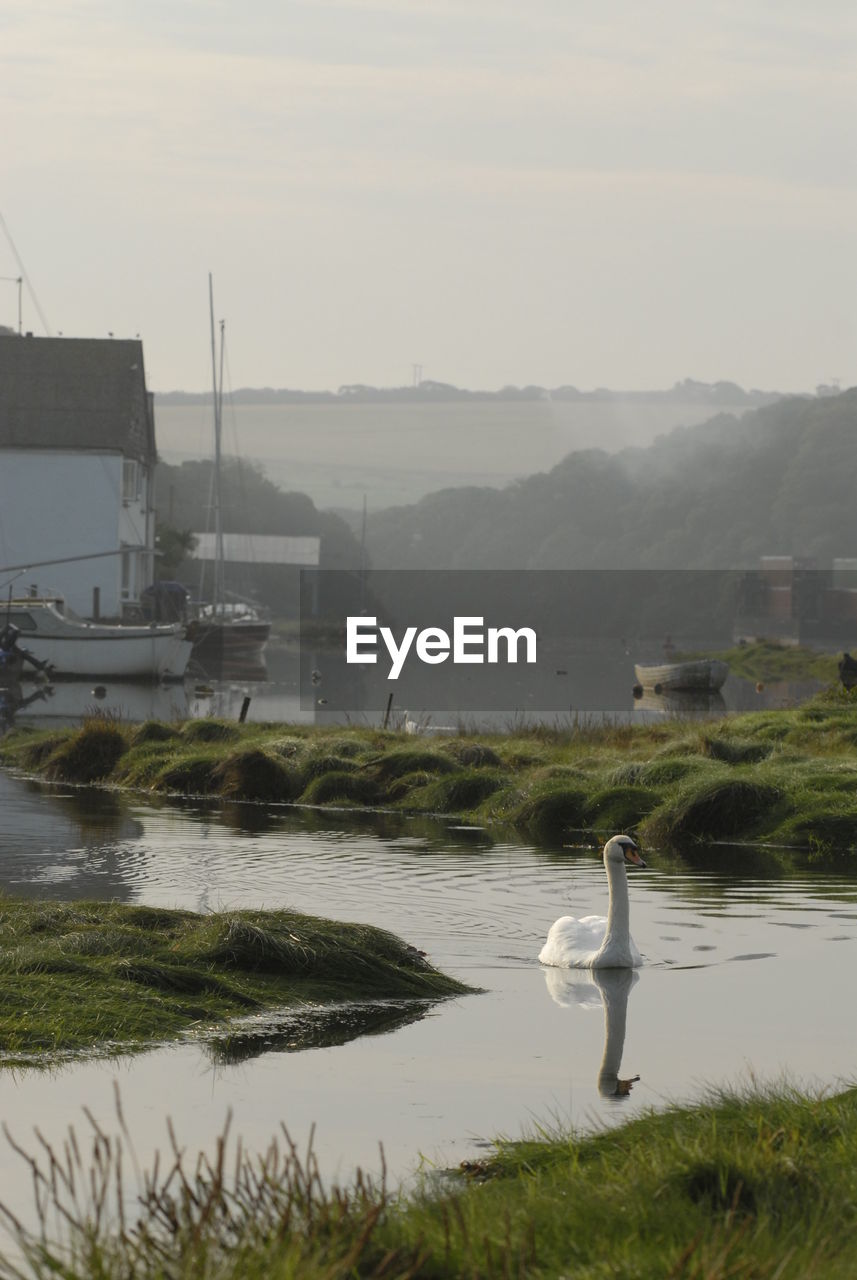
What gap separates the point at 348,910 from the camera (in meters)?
15.5

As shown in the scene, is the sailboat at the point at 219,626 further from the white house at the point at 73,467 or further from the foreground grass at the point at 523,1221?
the foreground grass at the point at 523,1221

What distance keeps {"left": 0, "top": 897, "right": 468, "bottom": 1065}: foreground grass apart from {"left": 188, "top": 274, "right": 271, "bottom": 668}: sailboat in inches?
2543

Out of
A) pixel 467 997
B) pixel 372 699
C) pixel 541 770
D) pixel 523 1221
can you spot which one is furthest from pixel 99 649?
pixel 523 1221

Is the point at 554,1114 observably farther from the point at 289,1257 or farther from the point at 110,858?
the point at 110,858

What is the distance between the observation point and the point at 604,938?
503 inches

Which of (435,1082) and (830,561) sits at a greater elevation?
(830,561)

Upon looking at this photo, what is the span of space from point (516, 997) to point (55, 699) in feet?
143

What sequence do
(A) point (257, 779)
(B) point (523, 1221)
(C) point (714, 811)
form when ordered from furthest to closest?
(A) point (257, 779) → (C) point (714, 811) → (B) point (523, 1221)

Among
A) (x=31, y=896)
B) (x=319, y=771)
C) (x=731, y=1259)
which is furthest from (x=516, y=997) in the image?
(x=319, y=771)

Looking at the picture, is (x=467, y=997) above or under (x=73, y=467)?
under

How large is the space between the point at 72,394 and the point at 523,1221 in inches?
3090

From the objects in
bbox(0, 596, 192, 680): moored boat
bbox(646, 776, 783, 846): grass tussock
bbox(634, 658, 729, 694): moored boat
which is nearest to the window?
bbox(0, 596, 192, 680): moored boat

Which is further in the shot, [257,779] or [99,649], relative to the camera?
[99,649]

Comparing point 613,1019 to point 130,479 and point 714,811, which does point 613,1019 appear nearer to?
point 714,811
